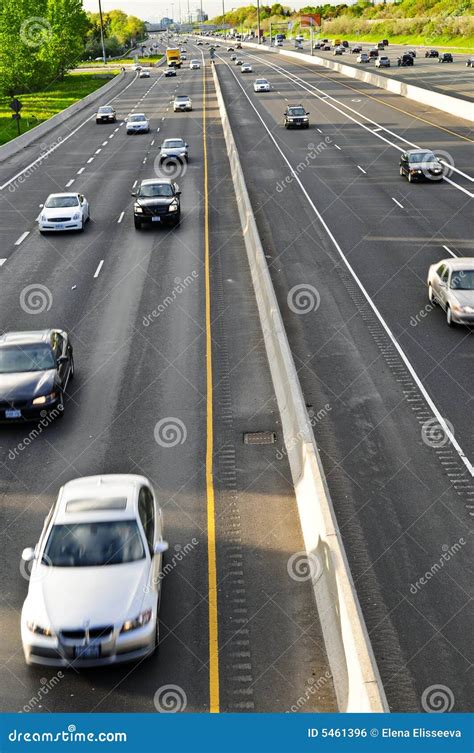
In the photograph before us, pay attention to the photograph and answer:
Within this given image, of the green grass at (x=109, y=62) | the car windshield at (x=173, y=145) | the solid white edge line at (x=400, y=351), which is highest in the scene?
the green grass at (x=109, y=62)

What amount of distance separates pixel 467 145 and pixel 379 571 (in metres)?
40.5

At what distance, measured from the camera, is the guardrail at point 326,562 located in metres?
8.45

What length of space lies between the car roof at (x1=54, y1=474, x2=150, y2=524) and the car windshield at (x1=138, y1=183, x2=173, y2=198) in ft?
70.5

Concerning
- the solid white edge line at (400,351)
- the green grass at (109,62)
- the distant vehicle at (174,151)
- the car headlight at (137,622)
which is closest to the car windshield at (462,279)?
the solid white edge line at (400,351)

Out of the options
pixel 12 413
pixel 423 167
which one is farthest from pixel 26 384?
pixel 423 167

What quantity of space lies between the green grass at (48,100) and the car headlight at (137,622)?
54.2m

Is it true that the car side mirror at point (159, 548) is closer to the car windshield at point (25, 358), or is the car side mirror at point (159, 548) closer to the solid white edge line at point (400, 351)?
the solid white edge line at point (400, 351)

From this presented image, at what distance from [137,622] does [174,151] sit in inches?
1537

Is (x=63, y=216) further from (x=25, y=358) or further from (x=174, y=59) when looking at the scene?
(x=174, y=59)

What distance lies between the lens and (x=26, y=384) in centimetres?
1608

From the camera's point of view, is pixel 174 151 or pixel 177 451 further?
pixel 174 151

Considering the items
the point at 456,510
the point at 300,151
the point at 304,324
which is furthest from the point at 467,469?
the point at 300,151

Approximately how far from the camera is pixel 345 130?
54906mm

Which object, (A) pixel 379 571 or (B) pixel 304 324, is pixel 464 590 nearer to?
(A) pixel 379 571
